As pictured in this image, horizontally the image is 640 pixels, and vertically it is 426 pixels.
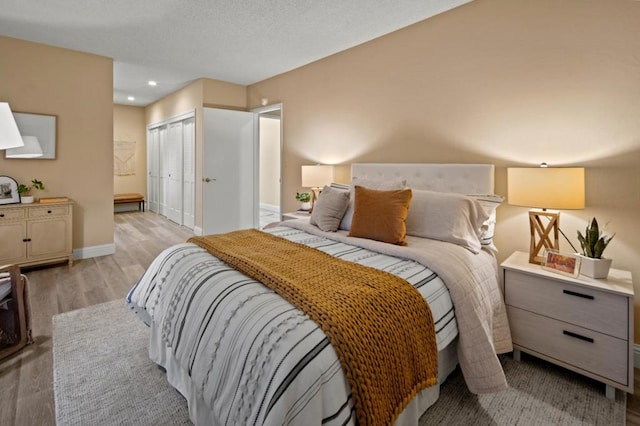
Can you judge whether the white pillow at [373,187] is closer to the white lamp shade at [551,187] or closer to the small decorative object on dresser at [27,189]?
the white lamp shade at [551,187]

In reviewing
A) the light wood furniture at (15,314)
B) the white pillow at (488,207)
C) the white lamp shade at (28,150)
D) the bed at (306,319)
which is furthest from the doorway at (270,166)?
the white pillow at (488,207)

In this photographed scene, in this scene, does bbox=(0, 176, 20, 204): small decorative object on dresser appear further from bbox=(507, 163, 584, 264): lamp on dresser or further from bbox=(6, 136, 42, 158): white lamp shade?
bbox=(507, 163, 584, 264): lamp on dresser

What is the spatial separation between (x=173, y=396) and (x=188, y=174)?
15.9 feet

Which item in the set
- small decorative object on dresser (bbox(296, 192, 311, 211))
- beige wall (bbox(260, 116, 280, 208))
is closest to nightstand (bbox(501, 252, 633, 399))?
small decorative object on dresser (bbox(296, 192, 311, 211))

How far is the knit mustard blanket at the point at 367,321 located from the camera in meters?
1.13

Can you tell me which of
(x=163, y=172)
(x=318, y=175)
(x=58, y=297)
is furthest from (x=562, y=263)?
(x=163, y=172)

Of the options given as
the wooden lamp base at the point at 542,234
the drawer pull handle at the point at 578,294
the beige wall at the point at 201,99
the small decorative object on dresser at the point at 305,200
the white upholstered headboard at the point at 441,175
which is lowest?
the drawer pull handle at the point at 578,294

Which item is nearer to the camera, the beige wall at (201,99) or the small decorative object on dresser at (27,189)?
the small decorative object on dresser at (27,189)

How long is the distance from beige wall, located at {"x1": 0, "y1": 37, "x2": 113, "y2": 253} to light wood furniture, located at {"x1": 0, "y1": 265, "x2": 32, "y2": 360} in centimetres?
225

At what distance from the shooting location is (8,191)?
3.61 meters

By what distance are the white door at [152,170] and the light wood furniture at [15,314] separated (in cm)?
582

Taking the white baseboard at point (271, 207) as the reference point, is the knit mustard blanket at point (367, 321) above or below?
below

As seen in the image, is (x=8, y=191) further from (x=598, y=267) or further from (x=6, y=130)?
(x=598, y=267)

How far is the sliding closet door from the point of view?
20.8 feet
